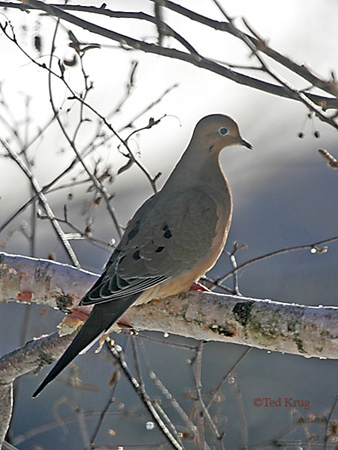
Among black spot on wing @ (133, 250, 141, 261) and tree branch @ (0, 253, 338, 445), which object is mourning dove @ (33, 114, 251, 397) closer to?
black spot on wing @ (133, 250, 141, 261)

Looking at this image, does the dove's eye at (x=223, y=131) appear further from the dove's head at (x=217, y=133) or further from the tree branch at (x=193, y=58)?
the tree branch at (x=193, y=58)

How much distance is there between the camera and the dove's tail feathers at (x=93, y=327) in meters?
3.08

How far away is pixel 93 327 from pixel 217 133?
1178mm

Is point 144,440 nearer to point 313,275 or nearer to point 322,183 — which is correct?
point 313,275

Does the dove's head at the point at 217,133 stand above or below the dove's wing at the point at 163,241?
above

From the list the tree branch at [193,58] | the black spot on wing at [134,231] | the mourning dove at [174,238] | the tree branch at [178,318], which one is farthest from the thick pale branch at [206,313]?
the tree branch at [193,58]

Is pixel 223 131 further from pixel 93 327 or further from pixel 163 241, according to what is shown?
pixel 93 327

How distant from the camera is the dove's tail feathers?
10.1ft

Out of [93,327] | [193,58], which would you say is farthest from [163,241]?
[193,58]

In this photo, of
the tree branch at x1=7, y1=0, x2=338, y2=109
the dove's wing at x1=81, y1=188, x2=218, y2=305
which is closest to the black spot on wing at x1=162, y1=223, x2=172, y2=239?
the dove's wing at x1=81, y1=188, x2=218, y2=305

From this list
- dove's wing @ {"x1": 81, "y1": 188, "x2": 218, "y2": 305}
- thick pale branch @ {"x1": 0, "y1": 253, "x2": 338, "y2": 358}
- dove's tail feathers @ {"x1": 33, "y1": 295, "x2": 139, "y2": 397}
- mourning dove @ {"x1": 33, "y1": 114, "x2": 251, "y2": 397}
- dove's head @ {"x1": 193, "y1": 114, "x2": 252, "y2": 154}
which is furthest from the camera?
dove's head @ {"x1": 193, "y1": 114, "x2": 252, "y2": 154}

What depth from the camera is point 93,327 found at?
127 inches

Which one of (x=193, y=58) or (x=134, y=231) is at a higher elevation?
(x=134, y=231)

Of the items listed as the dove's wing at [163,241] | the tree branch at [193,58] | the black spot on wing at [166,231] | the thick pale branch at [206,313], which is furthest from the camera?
the black spot on wing at [166,231]
